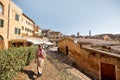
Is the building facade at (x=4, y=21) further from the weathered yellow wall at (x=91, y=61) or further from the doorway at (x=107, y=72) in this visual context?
the doorway at (x=107, y=72)

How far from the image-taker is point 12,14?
2675cm

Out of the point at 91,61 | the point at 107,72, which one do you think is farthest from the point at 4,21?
the point at 107,72

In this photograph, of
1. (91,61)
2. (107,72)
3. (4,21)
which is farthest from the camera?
(4,21)

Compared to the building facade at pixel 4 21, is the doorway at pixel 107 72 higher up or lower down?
lower down

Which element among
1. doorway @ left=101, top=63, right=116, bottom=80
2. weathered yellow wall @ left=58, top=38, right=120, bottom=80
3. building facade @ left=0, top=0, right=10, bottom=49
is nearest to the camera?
weathered yellow wall @ left=58, top=38, right=120, bottom=80

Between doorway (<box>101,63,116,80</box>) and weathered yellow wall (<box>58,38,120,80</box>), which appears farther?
doorway (<box>101,63,116,80</box>)

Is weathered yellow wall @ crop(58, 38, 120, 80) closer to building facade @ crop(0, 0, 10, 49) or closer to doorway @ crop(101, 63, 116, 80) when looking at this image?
doorway @ crop(101, 63, 116, 80)

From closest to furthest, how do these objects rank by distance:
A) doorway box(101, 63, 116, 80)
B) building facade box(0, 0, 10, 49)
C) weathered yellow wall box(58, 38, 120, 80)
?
weathered yellow wall box(58, 38, 120, 80), doorway box(101, 63, 116, 80), building facade box(0, 0, 10, 49)

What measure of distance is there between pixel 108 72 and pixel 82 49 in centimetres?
580

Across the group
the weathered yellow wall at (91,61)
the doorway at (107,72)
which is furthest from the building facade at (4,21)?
the doorway at (107,72)

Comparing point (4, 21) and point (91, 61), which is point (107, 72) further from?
point (4, 21)

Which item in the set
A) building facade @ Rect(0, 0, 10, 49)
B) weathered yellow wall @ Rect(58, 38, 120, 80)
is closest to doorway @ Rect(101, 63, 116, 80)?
weathered yellow wall @ Rect(58, 38, 120, 80)

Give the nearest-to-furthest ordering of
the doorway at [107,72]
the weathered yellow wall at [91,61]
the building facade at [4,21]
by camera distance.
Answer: the weathered yellow wall at [91,61], the doorway at [107,72], the building facade at [4,21]

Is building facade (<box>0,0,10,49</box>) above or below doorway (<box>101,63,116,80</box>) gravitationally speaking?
above
